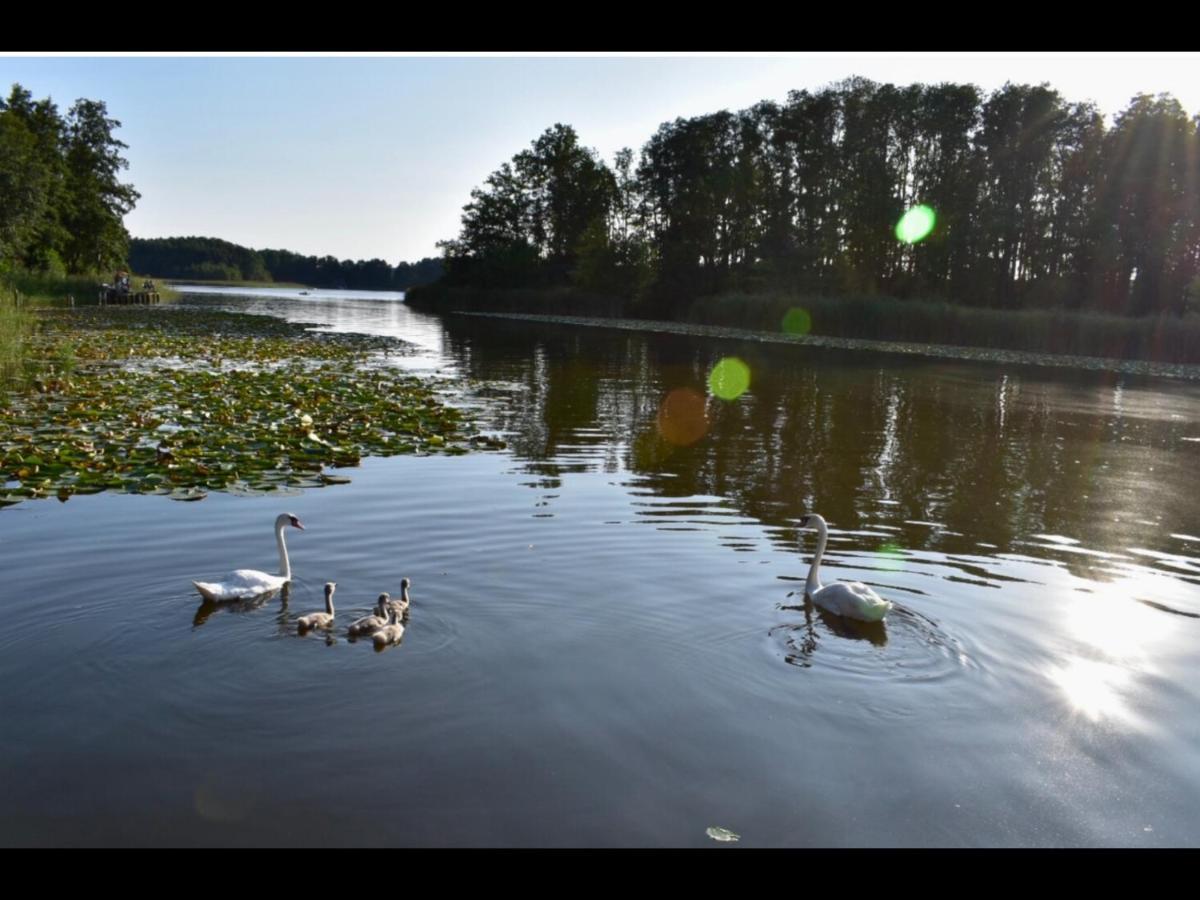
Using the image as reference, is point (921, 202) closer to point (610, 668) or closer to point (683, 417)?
point (683, 417)

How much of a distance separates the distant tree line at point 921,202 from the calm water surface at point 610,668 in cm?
4475

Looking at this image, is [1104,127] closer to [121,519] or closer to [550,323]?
[550,323]

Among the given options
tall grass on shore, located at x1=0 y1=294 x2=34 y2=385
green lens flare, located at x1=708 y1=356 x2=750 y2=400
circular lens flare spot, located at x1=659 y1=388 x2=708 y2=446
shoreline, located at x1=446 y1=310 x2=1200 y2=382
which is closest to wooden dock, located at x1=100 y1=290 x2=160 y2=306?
tall grass on shore, located at x1=0 y1=294 x2=34 y2=385

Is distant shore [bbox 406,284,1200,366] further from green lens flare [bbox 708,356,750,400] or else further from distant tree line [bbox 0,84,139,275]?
distant tree line [bbox 0,84,139,275]

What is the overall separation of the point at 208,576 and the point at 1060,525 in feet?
35.9

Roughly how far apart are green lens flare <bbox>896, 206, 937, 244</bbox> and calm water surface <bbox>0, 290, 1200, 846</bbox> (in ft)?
→ 174

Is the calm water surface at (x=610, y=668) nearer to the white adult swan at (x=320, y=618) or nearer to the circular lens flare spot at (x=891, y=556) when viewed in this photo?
the circular lens flare spot at (x=891, y=556)

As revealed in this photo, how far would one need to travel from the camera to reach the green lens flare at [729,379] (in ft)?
91.5

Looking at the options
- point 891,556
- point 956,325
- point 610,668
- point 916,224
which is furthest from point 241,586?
point 916,224

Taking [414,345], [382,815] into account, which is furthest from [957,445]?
[414,345]

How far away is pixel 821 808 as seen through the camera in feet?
18.7

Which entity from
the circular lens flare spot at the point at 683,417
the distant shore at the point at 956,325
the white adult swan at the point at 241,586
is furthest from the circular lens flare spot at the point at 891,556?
the distant shore at the point at 956,325

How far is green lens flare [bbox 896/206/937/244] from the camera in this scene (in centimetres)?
6431

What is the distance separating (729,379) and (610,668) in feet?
81.5
